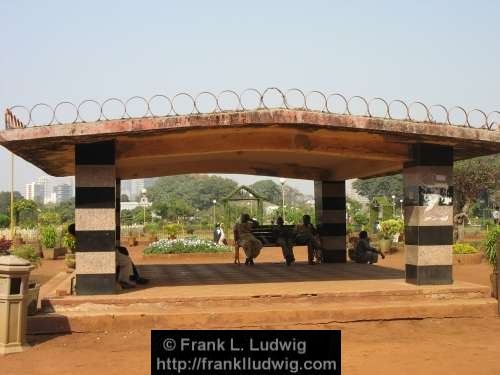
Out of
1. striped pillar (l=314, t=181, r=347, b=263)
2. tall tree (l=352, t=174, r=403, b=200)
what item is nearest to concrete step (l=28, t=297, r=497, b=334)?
striped pillar (l=314, t=181, r=347, b=263)

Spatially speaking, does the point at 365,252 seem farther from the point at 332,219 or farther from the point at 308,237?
the point at 308,237

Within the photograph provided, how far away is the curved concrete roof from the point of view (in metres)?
10.3

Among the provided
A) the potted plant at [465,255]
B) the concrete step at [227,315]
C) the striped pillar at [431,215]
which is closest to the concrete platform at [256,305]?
the concrete step at [227,315]

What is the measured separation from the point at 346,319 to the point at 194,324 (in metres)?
2.59

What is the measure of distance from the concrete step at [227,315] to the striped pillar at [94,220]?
585 mm

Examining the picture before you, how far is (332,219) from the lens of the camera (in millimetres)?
16969

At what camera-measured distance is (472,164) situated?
4678 cm

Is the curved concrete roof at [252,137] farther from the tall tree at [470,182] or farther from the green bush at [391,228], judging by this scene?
the tall tree at [470,182]

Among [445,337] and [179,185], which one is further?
[179,185]

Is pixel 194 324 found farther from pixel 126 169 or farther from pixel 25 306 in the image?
pixel 126 169

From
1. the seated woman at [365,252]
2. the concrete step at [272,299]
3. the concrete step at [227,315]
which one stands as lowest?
the concrete step at [227,315]

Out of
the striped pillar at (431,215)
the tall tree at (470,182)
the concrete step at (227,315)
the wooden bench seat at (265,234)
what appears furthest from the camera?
the tall tree at (470,182)

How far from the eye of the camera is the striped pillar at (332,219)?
16938mm

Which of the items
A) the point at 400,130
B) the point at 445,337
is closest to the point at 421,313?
the point at 445,337
